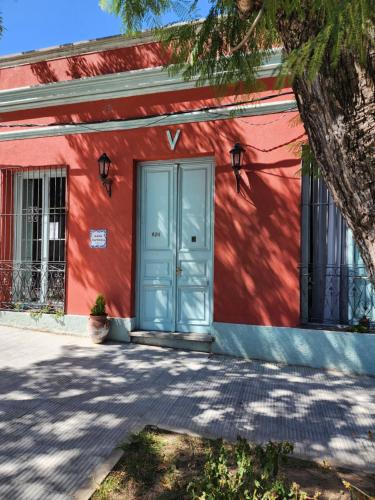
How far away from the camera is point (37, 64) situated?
7.27 metres

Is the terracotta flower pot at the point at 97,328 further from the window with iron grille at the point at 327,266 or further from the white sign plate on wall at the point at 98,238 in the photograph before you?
the window with iron grille at the point at 327,266

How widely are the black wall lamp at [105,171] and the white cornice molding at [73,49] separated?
1.91 metres

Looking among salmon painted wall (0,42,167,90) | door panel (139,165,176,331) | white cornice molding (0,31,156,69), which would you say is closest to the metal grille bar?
door panel (139,165,176,331)

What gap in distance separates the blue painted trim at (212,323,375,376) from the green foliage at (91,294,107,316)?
6.06 ft

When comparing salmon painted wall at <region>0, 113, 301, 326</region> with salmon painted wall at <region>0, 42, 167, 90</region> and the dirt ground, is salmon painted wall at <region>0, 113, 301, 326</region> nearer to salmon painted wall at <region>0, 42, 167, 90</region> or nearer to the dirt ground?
salmon painted wall at <region>0, 42, 167, 90</region>

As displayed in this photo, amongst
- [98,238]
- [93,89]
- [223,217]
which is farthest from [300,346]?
[93,89]

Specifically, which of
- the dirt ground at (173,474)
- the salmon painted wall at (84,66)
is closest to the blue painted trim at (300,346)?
the dirt ground at (173,474)

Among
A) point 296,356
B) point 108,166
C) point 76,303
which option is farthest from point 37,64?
point 296,356

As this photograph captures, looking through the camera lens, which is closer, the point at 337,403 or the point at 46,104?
the point at 337,403

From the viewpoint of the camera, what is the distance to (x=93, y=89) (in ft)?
22.1

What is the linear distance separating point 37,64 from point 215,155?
3988 millimetres

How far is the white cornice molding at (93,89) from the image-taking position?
20.6 feet

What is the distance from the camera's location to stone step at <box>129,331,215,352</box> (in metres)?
5.97

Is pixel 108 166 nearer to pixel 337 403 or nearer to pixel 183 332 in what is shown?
pixel 183 332
